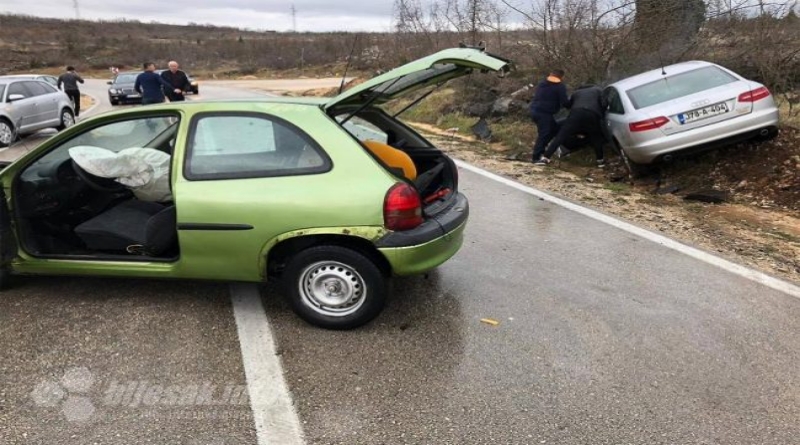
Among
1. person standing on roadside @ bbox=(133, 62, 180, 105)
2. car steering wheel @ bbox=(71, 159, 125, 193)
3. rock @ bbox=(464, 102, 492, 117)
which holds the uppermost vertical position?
person standing on roadside @ bbox=(133, 62, 180, 105)

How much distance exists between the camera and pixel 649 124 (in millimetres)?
7688

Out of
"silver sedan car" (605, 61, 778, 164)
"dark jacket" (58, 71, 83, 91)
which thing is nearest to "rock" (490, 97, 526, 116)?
"silver sedan car" (605, 61, 778, 164)

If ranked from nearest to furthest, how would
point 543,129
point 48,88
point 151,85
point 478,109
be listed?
point 543,129, point 151,85, point 48,88, point 478,109

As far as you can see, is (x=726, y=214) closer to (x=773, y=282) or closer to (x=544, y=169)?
(x=773, y=282)

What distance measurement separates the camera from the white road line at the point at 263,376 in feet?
9.21

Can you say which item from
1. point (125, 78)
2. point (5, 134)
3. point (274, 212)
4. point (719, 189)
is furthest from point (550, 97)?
point (125, 78)

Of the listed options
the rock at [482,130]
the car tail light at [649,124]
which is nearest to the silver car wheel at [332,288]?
the car tail light at [649,124]

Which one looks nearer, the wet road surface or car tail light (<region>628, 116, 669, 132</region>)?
the wet road surface

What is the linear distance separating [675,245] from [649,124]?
8.60ft

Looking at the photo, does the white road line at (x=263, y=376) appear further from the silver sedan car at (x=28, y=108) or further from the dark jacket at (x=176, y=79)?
the silver sedan car at (x=28, y=108)

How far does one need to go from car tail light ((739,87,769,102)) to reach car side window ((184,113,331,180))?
612cm

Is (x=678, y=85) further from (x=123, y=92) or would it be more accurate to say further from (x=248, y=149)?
(x=123, y=92)

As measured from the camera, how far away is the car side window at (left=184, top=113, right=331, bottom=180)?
369cm

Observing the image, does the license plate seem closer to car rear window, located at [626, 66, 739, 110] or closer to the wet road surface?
car rear window, located at [626, 66, 739, 110]
